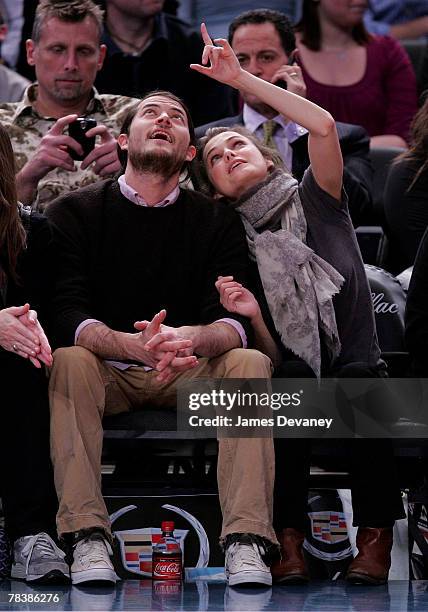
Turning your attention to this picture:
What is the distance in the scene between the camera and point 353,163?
449 centimetres

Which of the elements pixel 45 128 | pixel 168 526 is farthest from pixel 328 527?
pixel 45 128

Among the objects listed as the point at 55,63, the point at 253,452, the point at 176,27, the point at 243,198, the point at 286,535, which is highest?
the point at 176,27

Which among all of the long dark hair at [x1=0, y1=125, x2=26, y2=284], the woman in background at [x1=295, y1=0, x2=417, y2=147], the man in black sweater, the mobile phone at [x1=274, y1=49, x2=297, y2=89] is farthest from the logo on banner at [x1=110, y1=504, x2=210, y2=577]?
the woman in background at [x1=295, y1=0, x2=417, y2=147]

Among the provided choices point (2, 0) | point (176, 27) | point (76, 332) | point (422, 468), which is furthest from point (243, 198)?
point (2, 0)

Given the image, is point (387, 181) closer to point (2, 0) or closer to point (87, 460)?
point (87, 460)

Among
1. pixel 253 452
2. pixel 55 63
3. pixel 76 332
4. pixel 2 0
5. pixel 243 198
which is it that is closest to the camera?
pixel 253 452

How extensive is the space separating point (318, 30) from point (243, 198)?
77.7 inches

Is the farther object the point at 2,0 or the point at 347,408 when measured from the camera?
the point at 2,0

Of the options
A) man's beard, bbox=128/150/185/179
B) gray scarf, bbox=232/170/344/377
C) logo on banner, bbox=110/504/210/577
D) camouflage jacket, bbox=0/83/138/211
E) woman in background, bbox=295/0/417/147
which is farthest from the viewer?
woman in background, bbox=295/0/417/147

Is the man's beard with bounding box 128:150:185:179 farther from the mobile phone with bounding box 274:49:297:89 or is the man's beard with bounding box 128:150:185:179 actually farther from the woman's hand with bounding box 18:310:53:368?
the mobile phone with bounding box 274:49:297:89

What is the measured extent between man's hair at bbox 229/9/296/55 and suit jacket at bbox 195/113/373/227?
1.15ft

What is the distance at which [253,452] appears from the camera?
3143 millimetres

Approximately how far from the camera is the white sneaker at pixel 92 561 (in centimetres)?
305

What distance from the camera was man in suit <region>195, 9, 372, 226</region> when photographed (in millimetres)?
4305
